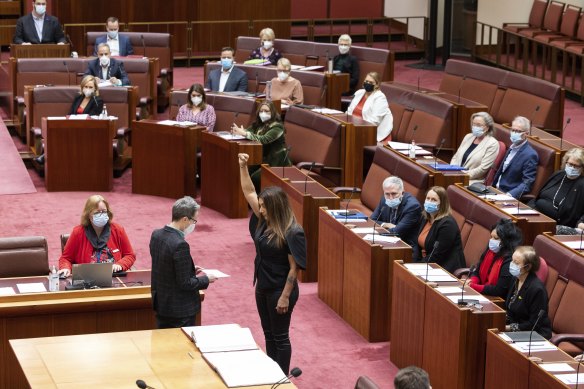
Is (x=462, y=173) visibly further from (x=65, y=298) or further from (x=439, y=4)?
(x=439, y=4)

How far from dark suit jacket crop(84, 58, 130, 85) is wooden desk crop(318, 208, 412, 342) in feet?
16.7

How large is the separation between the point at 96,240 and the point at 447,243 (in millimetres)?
2291

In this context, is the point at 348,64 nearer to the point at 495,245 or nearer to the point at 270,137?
the point at 270,137

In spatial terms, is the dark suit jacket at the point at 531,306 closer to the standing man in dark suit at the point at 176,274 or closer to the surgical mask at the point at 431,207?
the surgical mask at the point at 431,207

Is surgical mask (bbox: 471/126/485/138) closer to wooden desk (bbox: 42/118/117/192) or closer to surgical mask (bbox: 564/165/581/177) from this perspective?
surgical mask (bbox: 564/165/581/177)

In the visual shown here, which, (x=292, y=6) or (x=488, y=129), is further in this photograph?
(x=292, y=6)

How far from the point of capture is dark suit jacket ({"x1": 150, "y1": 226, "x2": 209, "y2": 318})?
6.21 meters

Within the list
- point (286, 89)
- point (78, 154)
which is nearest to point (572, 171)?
point (286, 89)

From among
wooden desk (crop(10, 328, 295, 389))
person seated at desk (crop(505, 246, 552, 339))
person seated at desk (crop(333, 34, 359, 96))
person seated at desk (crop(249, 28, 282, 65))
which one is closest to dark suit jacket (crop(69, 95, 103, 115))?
person seated at desk (crop(249, 28, 282, 65))

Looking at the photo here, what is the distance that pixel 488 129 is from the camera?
393 inches

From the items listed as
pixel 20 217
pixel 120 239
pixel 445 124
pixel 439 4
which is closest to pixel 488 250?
pixel 120 239

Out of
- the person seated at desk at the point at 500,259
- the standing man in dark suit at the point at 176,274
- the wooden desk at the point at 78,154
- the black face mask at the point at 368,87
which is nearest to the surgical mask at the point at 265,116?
the black face mask at the point at 368,87

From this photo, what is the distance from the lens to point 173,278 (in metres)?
6.29

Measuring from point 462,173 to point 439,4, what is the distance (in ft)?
32.8
